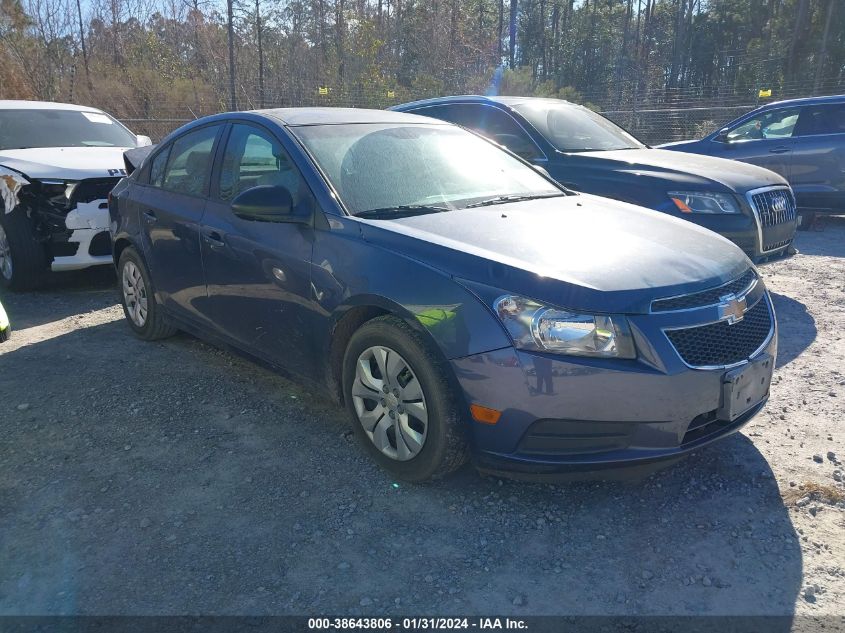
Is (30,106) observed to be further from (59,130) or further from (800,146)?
(800,146)

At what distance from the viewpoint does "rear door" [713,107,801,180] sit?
931cm

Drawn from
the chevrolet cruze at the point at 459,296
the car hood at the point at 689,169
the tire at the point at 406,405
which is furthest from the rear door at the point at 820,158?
the tire at the point at 406,405

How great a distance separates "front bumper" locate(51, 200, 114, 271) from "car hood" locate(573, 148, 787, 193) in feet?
14.1

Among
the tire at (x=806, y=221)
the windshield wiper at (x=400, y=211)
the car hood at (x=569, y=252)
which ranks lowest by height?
the tire at (x=806, y=221)

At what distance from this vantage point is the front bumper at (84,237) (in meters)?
6.25

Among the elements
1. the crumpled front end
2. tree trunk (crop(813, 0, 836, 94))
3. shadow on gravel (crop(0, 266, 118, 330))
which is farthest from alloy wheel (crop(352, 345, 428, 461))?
tree trunk (crop(813, 0, 836, 94))

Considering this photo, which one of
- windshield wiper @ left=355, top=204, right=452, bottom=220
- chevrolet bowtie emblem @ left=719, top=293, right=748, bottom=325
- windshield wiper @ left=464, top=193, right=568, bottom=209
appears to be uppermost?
windshield wiper @ left=464, top=193, right=568, bottom=209

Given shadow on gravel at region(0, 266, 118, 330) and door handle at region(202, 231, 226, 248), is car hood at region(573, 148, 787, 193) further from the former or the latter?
shadow on gravel at region(0, 266, 118, 330)

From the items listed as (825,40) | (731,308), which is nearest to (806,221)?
(731,308)

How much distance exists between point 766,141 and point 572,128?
4245mm

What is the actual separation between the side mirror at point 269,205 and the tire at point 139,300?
1.77 metres

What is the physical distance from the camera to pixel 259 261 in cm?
373

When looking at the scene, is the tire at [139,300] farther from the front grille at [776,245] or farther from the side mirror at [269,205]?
the front grille at [776,245]

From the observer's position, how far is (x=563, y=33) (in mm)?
51812
